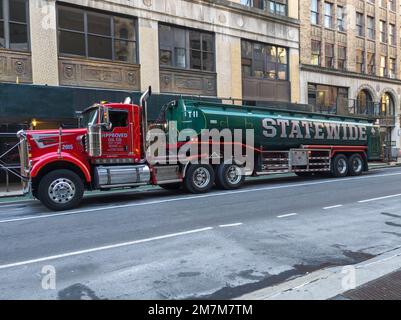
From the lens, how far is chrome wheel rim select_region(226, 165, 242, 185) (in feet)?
48.1

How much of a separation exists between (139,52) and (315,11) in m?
17.3

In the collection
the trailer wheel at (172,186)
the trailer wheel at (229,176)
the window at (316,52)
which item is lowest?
the trailer wheel at (172,186)

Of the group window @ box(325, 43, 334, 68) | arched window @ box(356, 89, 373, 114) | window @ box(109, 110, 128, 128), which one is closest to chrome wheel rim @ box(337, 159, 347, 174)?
window @ box(109, 110, 128, 128)

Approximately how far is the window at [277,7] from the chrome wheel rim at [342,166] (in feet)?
43.9

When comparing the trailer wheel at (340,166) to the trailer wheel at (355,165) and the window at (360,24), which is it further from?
the window at (360,24)

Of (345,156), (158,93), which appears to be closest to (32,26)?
(158,93)

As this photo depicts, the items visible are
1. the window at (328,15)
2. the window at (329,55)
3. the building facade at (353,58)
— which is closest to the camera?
the building facade at (353,58)

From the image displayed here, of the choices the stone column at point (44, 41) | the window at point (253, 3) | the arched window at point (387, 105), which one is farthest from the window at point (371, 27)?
the stone column at point (44, 41)

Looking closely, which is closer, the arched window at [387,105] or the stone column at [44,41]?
the stone column at [44,41]

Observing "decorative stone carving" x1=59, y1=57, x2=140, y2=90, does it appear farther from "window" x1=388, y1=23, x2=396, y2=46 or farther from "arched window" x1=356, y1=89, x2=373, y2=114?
"window" x1=388, y1=23, x2=396, y2=46

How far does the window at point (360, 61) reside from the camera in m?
36.2

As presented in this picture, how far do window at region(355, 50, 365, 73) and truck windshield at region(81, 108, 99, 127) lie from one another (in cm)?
2949

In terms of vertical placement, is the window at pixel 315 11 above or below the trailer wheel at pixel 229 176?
above

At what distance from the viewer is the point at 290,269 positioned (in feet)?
18.5
